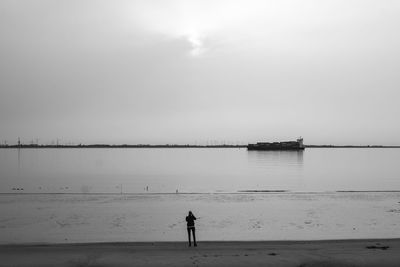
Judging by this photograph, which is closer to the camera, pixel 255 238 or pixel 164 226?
pixel 255 238

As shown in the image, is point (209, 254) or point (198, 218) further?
point (198, 218)

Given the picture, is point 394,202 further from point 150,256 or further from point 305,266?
point 150,256

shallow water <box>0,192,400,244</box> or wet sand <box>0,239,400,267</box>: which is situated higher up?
wet sand <box>0,239,400,267</box>

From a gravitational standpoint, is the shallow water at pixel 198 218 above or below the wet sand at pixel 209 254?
below

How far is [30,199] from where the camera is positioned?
46.3 metres

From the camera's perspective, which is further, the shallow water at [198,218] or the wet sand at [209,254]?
the shallow water at [198,218]

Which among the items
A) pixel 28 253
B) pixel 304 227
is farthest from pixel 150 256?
pixel 304 227

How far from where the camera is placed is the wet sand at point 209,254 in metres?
17.6

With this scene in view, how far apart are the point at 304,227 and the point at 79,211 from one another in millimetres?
20120

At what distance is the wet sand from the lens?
57.6ft

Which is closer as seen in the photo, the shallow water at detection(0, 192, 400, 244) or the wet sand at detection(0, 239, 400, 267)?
the wet sand at detection(0, 239, 400, 267)

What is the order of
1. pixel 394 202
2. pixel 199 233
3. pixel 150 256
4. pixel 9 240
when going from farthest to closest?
1. pixel 394 202
2. pixel 199 233
3. pixel 9 240
4. pixel 150 256

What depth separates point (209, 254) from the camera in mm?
19062

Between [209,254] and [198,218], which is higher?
[209,254]
